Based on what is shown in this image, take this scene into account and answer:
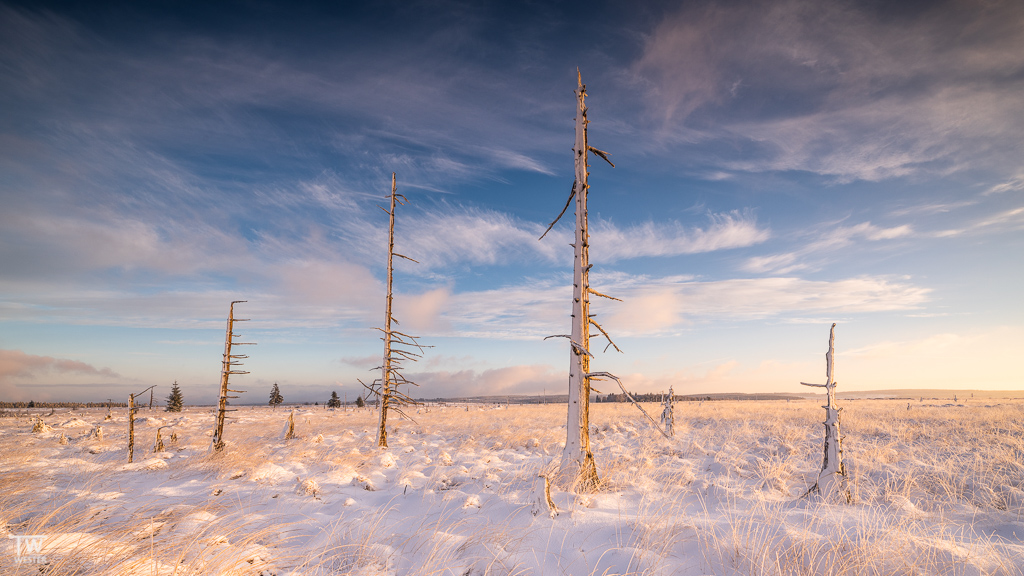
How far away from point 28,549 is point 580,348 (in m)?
6.55

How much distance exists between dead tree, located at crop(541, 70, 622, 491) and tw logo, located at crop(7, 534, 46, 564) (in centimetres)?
604

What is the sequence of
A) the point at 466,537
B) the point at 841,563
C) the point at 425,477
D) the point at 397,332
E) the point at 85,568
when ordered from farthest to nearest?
the point at 397,332 → the point at 425,477 → the point at 466,537 → the point at 841,563 → the point at 85,568

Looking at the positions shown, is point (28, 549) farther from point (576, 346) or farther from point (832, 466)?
point (832, 466)

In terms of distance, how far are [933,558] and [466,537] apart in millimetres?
4386

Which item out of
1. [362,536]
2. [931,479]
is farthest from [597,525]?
[931,479]

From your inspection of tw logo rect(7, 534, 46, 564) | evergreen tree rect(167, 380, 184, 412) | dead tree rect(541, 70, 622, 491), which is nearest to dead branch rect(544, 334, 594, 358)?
dead tree rect(541, 70, 622, 491)

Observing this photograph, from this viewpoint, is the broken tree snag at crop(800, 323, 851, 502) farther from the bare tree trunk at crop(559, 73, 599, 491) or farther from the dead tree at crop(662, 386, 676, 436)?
the dead tree at crop(662, 386, 676, 436)

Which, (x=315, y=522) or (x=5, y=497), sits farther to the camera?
(x=5, y=497)

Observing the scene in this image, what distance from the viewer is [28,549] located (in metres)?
3.31

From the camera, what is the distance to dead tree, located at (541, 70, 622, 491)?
280 inches

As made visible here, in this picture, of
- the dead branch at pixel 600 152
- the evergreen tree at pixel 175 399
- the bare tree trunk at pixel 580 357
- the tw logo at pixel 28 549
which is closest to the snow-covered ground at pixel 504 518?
the tw logo at pixel 28 549

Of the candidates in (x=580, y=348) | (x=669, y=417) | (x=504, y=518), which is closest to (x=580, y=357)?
(x=580, y=348)

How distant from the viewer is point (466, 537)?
171 inches

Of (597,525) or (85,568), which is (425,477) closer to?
(597,525)
